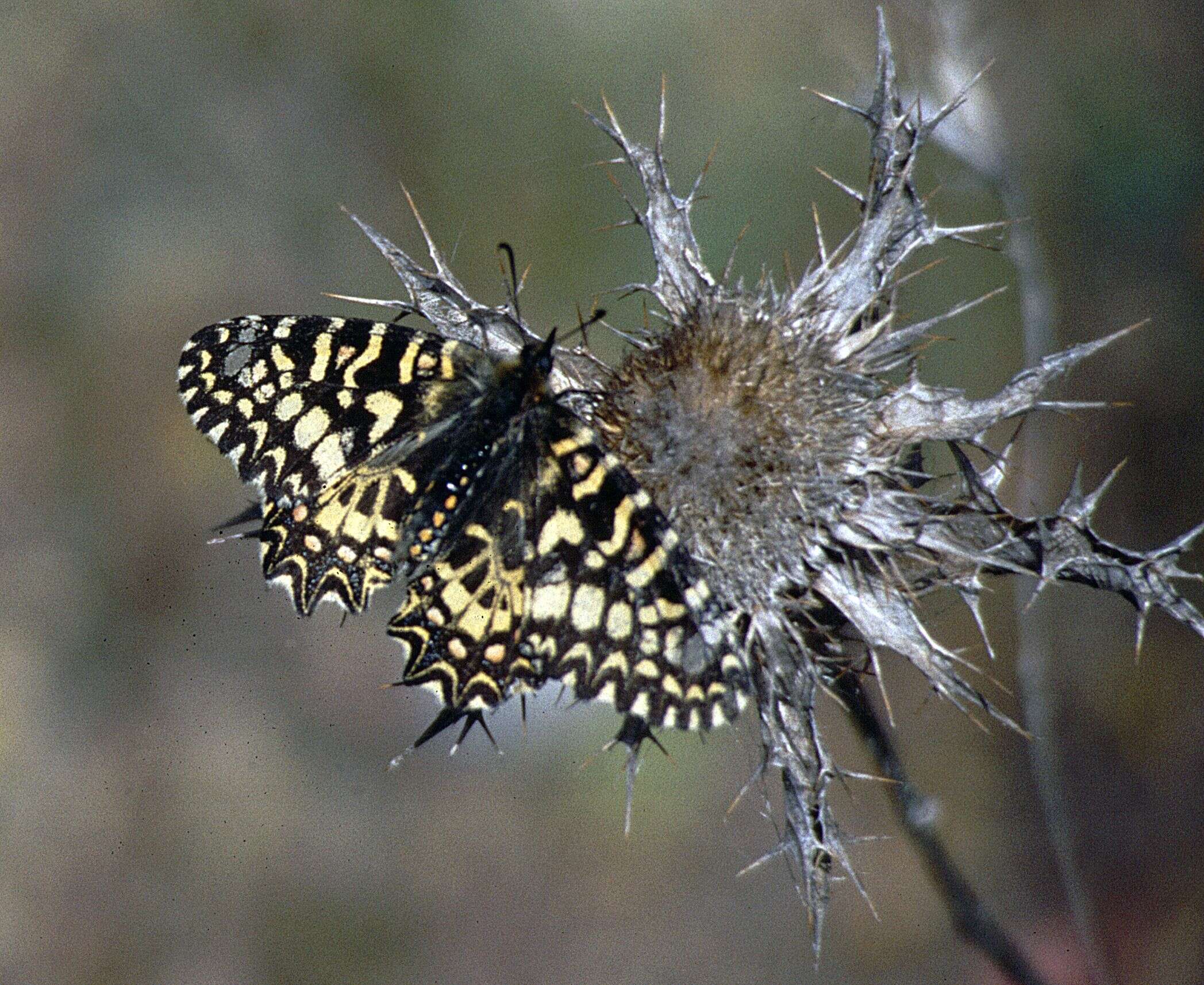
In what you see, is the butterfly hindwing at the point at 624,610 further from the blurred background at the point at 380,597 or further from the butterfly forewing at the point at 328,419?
the blurred background at the point at 380,597

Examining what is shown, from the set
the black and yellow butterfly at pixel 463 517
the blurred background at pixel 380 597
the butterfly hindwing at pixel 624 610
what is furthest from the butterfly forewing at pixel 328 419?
the blurred background at pixel 380 597

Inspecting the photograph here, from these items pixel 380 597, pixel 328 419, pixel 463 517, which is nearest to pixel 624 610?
pixel 463 517

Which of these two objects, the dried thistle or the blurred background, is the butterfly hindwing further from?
the blurred background

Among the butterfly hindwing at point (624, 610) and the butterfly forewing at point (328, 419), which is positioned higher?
the butterfly forewing at point (328, 419)

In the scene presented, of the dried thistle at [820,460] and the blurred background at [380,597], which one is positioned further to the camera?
the blurred background at [380,597]

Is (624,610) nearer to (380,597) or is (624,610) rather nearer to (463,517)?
(463,517)

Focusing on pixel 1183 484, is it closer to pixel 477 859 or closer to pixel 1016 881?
pixel 1016 881
